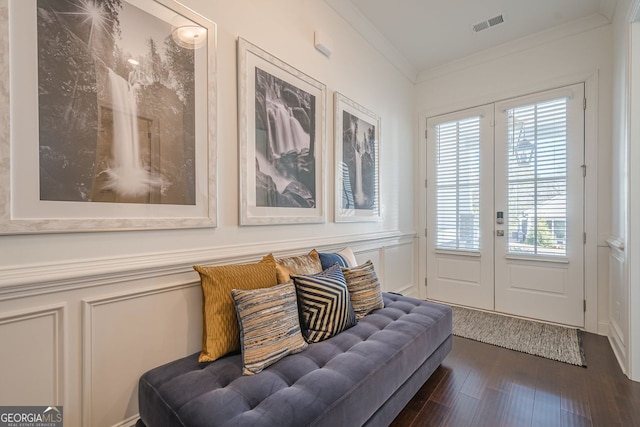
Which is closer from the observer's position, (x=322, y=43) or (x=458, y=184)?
(x=322, y=43)

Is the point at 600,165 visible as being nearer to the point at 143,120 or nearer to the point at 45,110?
the point at 143,120

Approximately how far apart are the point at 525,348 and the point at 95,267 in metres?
3.24

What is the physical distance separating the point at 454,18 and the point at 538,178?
1894 mm

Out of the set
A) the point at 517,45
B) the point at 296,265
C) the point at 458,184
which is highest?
the point at 517,45

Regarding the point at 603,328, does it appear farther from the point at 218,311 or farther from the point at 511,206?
the point at 218,311

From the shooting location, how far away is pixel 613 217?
9.15ft

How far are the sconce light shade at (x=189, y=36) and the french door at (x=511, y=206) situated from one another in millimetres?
3158

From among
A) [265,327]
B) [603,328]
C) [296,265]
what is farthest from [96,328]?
[603,328]

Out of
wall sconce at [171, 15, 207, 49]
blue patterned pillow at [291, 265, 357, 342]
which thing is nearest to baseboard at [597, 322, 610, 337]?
blue patterned pillow at [291, 265, 357, 342]

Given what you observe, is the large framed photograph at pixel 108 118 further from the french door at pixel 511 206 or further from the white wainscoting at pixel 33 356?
the french door at pixel 511 206

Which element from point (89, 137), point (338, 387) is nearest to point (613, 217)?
point (338, 387)

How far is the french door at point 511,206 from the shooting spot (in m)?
3.10

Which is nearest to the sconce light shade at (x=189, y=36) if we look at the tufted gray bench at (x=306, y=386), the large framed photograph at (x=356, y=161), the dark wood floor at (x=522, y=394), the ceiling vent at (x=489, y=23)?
the large framed photograph at (x=356, y=161)

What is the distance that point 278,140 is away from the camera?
7.13 ft
